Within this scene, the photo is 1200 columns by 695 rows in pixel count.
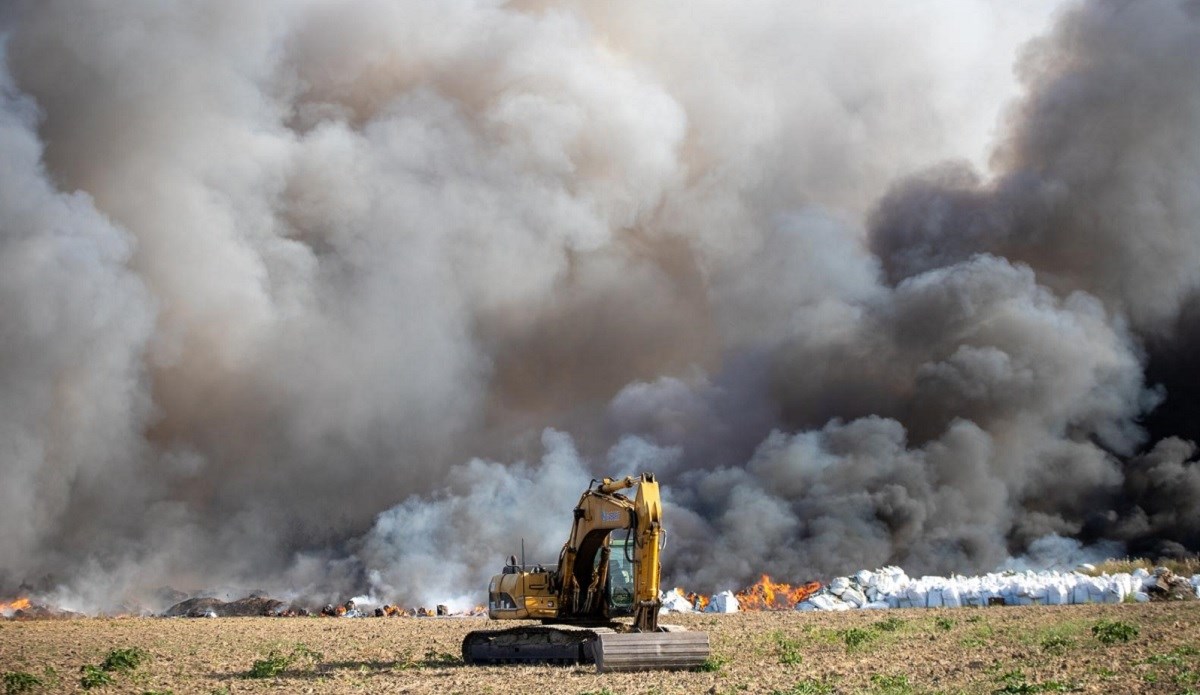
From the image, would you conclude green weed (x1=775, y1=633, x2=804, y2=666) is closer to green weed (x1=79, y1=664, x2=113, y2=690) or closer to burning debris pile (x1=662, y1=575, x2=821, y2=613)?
green weed (x1=79, y1=664, x2=113, y2=690)

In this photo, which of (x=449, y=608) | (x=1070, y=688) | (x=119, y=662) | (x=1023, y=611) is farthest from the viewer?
(x=449, y=608)

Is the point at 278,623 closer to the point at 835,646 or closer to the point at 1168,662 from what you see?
the point at 835,646

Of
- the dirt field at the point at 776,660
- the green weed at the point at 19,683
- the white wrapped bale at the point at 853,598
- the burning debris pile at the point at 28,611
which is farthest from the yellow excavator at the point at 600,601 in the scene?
the burning debris pile at the point at 28,611

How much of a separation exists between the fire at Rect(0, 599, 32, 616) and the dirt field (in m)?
29.0

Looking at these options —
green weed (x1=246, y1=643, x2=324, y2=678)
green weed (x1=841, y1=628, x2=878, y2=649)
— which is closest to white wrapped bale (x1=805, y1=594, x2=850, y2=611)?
green weed (x1=841, y1=628, x2=878, y2=649)

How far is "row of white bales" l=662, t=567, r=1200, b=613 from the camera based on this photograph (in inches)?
2119

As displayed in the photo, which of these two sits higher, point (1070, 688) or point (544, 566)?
point (544, 566)

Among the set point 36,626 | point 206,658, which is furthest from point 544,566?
point 36,626

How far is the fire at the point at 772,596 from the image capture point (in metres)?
71.5

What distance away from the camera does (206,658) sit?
36.5 metres

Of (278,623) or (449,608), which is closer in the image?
(278,623)

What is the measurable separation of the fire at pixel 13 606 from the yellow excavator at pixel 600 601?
54.8 meters

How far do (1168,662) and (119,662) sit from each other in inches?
1067

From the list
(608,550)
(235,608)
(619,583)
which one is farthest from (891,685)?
(235,608)
